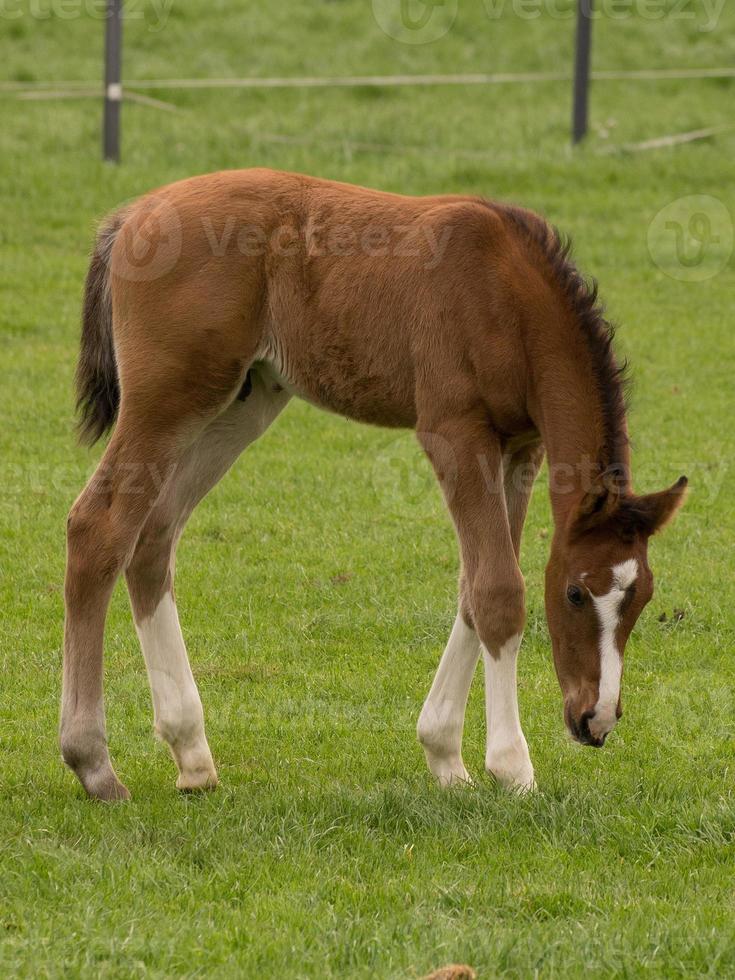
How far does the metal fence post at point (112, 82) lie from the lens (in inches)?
483

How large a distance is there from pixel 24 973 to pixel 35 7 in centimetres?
1609

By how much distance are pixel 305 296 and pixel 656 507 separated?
1.31 meters

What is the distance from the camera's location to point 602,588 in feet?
14.4

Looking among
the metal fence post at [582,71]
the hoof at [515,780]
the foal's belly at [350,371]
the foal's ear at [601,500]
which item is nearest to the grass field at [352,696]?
the hoof at [515,780]

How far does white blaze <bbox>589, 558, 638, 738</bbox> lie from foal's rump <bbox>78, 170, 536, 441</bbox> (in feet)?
2.63

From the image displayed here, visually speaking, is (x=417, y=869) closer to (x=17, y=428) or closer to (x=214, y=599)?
(x=214, y=599)

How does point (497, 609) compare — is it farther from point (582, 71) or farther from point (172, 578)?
point (582, 71)

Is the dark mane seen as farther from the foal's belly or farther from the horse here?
the foal's belly

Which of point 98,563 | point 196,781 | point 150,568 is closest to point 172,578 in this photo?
point 150,568

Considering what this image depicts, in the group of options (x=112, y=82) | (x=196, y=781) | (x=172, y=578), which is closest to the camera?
(x=196, y=781)

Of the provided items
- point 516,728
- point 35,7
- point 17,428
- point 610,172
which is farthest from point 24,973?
point 35,7

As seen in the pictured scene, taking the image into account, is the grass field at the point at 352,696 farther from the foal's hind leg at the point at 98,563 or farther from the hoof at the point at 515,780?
the foal's hind leg at the point at 98,563

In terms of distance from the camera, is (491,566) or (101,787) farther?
(101,787)

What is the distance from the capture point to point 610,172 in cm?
1354
